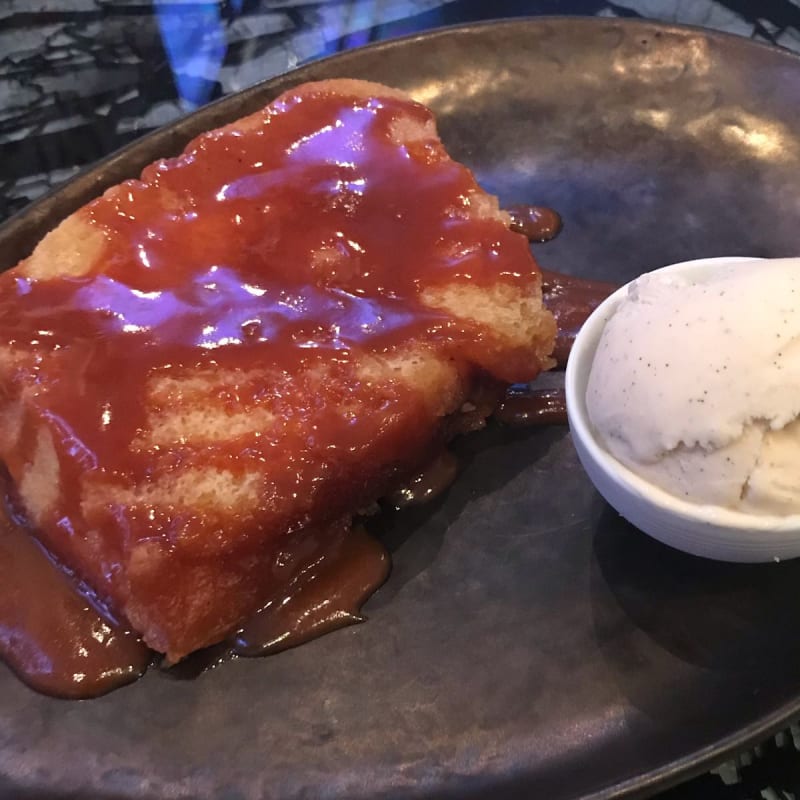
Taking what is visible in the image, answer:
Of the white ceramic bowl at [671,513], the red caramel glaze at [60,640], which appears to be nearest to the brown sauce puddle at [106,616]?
the red caramel glaze at [60,640]

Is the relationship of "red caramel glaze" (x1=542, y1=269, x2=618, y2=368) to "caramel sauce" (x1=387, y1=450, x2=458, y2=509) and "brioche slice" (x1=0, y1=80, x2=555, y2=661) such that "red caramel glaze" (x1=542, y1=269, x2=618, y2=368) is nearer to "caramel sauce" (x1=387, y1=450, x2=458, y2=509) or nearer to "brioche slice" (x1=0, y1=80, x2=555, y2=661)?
"brioche slice" (x1=0, y1=80, x2=555, y2=661)

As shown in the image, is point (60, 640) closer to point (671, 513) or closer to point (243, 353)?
point (243, 353)

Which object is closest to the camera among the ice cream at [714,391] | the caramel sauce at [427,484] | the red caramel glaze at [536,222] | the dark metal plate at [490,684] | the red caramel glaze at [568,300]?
the ice cream at [714,391]

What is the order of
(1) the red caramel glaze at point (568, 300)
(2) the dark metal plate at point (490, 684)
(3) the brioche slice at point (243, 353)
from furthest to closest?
1. (1) the red caramel glaze at point (568, 300)
2. (3) the brioche slice at point (243, 353)
3. (2) the dark metal plate at point (490, 684)

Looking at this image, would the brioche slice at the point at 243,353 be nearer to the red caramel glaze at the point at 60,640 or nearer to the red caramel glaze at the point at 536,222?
the red caramel glaze at the point at 60,640

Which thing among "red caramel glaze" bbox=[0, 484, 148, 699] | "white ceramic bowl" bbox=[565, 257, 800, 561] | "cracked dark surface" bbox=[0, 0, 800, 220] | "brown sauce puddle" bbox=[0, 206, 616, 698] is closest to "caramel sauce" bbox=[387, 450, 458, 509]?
"brown sauce puddle" bbox=[0, 206, 616, 698]

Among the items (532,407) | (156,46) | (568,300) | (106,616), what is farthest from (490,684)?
(156,46)
